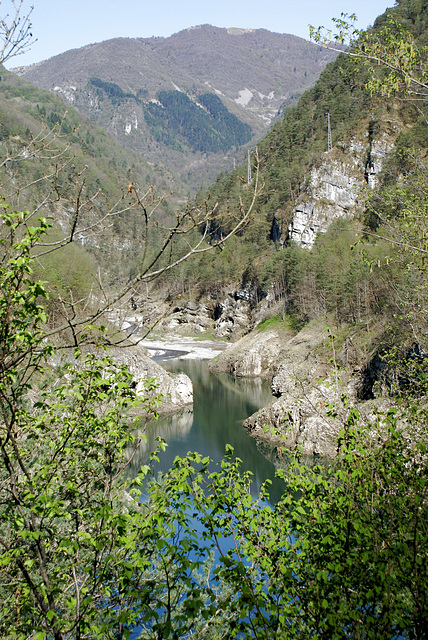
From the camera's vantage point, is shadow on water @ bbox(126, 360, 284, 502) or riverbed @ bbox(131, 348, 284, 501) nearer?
shadow on water @ bbox(126, 360, 284, 502)

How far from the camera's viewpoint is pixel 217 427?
27781 millimetres

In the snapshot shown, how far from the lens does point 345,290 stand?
34250mm

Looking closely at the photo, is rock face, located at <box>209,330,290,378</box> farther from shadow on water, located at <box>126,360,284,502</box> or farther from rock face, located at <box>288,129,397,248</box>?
rock face, located at <box>288,129,397,248</box>

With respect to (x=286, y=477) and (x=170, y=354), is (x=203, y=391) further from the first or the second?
(x=286, y=477)

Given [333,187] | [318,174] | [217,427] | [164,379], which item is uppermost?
[318,174]

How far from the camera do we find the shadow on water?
850 inches

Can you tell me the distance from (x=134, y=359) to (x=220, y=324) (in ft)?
125

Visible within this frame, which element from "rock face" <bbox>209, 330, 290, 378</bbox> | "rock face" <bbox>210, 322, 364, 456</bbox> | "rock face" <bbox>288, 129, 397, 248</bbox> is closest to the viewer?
"rock face" <bbox>210, 322, 364, 456</bbox>

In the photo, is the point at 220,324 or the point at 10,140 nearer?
the point at 10,140

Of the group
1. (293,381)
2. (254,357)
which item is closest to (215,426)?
(254,357)

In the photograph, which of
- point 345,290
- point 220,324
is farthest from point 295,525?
point 220,324

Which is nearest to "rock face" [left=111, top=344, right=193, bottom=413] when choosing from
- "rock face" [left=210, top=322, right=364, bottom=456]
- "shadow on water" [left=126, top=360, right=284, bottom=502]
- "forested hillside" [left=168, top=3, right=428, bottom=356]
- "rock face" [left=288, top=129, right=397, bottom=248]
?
"shadow on water" [left=126, top=360, right=284, bottom=502]

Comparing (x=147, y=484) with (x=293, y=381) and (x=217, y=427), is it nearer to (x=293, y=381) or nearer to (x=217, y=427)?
(x=293, y=381)

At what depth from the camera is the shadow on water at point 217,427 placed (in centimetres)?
2158
